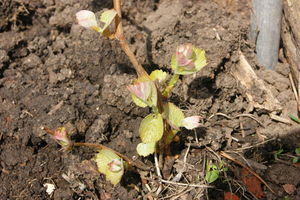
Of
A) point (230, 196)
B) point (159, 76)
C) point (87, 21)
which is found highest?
point (87, 21)

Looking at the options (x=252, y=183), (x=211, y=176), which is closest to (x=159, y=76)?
(x=211, y=176)

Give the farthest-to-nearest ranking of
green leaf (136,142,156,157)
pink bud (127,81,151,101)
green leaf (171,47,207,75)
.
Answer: green leaf (136,142,156,157) → green leaf (171,47,207,75) → pink bud (127,81,151,101)

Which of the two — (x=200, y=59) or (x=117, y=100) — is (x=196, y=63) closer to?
(x=200, y=59)

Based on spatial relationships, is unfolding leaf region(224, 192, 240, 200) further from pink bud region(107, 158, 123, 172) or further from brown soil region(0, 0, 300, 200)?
pink bud region(107, 158, 123, 172)

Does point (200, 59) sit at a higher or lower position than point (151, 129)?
→ higher

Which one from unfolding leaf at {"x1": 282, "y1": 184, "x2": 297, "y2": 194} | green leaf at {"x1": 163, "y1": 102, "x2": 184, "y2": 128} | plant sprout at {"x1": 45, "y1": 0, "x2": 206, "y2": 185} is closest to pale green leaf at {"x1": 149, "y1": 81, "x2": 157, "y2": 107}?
plant sprout at {"x1": 45, "y1": 0, "x2": 206, "y2": 185}

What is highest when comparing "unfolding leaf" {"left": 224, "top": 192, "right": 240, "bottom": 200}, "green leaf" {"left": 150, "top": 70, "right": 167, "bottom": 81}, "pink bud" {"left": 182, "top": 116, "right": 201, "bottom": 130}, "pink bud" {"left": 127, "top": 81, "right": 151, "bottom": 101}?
"pink bud" {"left": 127, "top": 81, "right": 151, "bottom": 101}
